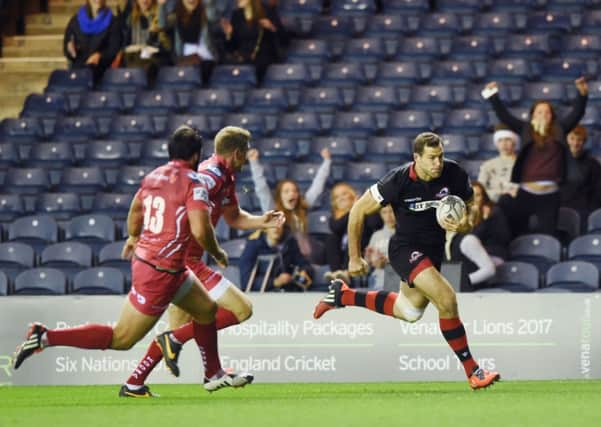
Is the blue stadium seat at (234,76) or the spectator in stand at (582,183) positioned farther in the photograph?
the blue stadium seat at (234,76)

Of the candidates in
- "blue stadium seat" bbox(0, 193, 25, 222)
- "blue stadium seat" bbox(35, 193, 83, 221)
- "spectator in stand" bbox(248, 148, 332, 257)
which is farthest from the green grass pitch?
"blue stadium seat" bbox(0, 193, 25, 222)

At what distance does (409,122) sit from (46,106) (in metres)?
4.90

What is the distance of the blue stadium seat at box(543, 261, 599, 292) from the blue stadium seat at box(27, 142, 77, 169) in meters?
6.47

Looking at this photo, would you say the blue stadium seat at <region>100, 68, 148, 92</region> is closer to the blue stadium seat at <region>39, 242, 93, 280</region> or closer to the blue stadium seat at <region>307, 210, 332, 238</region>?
the blue stadium seat at <region>39, 242, 93, 280</region>

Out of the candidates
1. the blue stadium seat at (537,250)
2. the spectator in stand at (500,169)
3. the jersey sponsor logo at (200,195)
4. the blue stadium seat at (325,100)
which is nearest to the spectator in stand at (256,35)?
the blue stadium seat at (325,100)

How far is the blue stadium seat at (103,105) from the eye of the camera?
18.5 metres

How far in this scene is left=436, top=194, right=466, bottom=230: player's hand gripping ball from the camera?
1045 cm

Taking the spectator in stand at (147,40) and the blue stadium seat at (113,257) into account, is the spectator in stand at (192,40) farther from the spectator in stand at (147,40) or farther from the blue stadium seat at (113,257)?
the blue stadium seat at (113,257)

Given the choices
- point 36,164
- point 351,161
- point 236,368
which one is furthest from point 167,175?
point 36,164

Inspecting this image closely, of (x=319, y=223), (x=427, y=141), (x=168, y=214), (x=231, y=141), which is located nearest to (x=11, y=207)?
(x=319, y=223)

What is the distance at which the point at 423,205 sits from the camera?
10797mm

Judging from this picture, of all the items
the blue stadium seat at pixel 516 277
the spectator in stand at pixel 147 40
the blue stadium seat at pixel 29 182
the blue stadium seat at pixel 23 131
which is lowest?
the blue stadium seat at pixel 516 277

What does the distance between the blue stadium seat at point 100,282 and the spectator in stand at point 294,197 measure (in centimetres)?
167

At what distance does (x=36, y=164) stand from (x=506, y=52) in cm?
598
